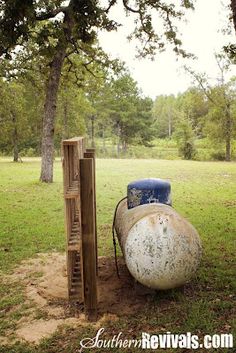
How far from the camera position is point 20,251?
7.92 meters

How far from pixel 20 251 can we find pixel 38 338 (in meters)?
3.65

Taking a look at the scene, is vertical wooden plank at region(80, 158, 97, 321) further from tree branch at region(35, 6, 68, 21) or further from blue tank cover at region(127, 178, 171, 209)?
tree branch at region(35, 6, 68, 21)

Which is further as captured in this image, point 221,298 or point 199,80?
point 199,80

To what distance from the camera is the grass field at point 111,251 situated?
4.50 m

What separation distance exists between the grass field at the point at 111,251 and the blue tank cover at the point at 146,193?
141 centimetres

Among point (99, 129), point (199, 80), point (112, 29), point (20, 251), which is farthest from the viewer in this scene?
point (99, 129)

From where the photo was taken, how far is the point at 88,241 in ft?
16.1

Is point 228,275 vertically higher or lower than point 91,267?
lower

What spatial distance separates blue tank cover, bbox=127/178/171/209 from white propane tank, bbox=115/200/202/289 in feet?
3.87

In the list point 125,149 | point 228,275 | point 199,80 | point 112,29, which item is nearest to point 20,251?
point 228,275

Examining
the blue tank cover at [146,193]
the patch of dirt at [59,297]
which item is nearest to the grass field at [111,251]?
the patch of dirt at [59,297]

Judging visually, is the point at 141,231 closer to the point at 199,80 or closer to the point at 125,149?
the point at 199,80

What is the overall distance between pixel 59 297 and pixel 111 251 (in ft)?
8.00

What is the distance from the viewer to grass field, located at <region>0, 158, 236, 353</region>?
4500 millimetres
